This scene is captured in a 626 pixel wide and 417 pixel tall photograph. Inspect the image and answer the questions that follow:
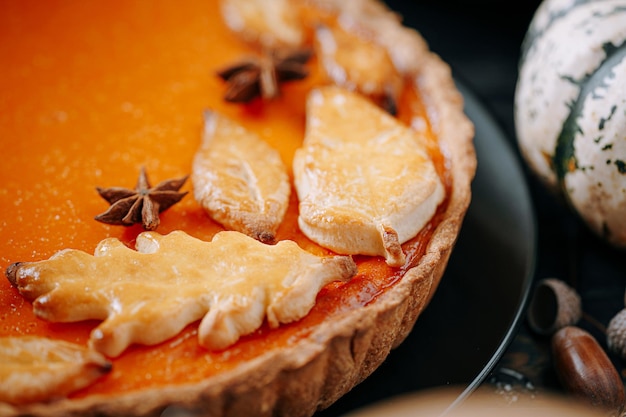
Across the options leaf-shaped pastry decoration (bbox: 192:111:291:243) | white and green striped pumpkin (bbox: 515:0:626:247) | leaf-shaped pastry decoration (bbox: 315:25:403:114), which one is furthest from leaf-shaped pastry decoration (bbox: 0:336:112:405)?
white and green striped pumpkin (bbox: 515:0:626:247)

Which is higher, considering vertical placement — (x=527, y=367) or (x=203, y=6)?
(x=203, y=6)

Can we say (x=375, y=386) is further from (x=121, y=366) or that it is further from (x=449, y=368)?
(x=121, y=366)

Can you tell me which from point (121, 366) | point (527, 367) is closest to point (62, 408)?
point (121, 366)

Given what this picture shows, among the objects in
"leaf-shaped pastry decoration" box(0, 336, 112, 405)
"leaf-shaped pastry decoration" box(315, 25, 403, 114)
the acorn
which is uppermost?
"leaf-shaped pastry decoration" box(315, 25, 403, 114)

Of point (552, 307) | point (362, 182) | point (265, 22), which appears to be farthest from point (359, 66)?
point (552, 307)

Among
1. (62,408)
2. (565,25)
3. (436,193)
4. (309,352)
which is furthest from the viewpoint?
(565,25)

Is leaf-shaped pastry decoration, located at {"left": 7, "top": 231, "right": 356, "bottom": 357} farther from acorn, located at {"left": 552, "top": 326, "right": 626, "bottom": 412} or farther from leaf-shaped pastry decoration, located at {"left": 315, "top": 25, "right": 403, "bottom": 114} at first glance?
leaf-shaped pastry decoration, located at {"left": 315, "top": 25, "right": 403, "bottom": 114}

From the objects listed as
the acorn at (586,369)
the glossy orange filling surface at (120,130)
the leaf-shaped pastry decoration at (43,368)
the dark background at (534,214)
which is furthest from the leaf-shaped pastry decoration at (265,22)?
the leaf-shaped pastry decoration at (43,368)

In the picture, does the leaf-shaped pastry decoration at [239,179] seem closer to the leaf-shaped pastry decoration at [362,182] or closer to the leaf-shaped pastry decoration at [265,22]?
the leaf-shaped pastry decoration at [362,182]
